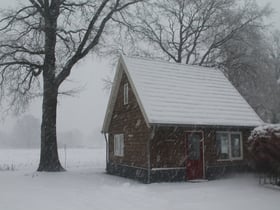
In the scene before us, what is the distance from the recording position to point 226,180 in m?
16.5

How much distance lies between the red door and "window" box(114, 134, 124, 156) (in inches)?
163

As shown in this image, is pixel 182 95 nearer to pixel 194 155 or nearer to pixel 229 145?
pixel 194 155

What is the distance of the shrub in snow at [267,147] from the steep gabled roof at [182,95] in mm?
2400

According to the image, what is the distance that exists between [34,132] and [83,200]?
11438 centimetres

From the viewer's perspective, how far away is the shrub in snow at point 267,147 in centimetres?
1382

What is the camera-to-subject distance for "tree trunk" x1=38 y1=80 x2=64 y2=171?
826 inches

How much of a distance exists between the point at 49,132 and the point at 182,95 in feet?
28.6

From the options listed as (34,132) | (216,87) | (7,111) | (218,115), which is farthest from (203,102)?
(34,132)

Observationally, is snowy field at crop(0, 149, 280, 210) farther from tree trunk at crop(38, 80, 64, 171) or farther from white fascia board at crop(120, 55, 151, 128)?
tree trunk at crop(38, 80, 64, 171)

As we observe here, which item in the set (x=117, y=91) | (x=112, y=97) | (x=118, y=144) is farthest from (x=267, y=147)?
(x=112, y=97)

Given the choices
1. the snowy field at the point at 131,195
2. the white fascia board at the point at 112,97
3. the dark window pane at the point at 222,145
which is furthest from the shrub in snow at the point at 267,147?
the white fascia board at the point at 112,97

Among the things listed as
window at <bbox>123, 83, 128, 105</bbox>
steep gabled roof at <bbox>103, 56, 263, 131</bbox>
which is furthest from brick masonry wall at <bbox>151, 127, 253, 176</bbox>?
window at <bbox>123, 83, 128, 105</bbox>

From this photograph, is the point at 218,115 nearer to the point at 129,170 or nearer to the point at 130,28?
the point at 129,170

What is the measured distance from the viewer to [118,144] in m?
19.9
